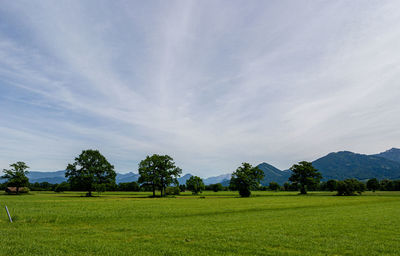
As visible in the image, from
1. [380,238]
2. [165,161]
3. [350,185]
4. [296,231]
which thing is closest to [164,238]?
[296,231]

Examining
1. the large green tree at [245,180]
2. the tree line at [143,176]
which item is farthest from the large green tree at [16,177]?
the large green tree at [245,180]

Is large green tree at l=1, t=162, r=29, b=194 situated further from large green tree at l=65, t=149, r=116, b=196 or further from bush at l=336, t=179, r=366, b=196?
bush at l=336, t=179, r=366, b=196

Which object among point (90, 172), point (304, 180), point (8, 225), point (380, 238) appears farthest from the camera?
point (304, 180)

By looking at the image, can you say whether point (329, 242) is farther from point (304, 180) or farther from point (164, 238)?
point (304, 180)

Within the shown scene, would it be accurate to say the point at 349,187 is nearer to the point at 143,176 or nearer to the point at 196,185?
the point at 196,185

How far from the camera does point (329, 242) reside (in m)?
14.3

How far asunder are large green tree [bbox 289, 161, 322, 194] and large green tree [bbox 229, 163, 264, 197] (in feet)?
99.2

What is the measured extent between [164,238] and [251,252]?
21.1ft

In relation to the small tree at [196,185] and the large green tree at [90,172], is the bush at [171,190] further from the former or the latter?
the large green tree at [90,172]

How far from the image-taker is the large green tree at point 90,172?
81062mm

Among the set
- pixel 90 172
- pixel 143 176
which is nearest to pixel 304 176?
pixel 143 176

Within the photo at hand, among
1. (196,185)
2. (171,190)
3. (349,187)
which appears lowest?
(171,190)

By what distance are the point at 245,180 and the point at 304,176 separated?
4089 cm

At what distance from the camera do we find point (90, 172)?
275 feet
